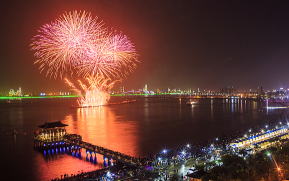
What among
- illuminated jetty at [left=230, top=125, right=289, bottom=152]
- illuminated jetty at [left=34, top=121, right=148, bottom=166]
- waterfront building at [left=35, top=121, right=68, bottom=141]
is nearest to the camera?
illuminated jetty at [left=230, top=125, right=289, bottom=152]

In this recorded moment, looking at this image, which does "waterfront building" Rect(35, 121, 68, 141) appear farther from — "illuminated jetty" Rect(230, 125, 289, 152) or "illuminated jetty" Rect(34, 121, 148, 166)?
"illuminated jetty" Rect(230, 125, 289, 152)

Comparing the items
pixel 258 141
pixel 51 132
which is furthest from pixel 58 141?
pixel 258 141

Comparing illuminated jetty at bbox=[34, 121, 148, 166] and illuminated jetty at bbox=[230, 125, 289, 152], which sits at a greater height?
illuminated jetty at bbox=[230, 125, 289, 152]

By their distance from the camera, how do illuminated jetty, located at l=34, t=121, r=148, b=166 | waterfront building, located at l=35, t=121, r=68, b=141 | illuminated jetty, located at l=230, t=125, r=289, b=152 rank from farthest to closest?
waterfront building, located at l=35, t=121, r=68, b=141, illuminated jetty, located at l=34, t=121, r=148, b=166, illuminated jetty, located at l=230, t=125, r=289, b=152

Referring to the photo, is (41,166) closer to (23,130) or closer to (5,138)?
(5,138)

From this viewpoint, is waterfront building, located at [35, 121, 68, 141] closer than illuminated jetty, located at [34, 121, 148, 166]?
No

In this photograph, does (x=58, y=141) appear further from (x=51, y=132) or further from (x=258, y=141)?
(x=258, y=141)

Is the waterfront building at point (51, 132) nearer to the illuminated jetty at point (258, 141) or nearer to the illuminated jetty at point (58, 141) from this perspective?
the illuminated jetty at point (58, 141)

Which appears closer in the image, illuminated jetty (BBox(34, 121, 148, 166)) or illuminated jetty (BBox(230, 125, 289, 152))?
illuminated jetty (BBox(230, 125, 289, 152))

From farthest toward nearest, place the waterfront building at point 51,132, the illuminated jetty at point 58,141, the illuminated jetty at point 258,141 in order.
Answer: the waterfront building at point 51,132 → the illuminated jetty at point 58,141 → the illuminated jetty at point 258,141

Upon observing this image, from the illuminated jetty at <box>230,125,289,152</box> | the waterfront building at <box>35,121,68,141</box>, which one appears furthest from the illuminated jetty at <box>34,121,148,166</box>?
the illuminated jetty at <box>230,125,289,152</box>

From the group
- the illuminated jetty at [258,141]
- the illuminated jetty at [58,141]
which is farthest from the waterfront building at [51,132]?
the illuminated jetty at [258,141]
